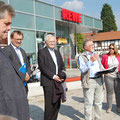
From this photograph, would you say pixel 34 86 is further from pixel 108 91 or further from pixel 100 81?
pixel 100 81

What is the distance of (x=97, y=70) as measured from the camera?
12.5 feet

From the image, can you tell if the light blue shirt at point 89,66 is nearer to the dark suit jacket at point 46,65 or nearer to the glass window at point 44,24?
the dark suit jacket at point 46,65

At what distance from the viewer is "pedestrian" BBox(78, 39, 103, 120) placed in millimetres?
3672

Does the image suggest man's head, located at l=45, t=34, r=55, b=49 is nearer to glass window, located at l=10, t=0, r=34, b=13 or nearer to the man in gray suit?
the man in gray suit

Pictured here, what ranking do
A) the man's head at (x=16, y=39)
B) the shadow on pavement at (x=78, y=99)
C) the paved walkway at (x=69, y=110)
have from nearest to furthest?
1. the man's head at (x=16, y=39)
2. the paved walkway at (x=69, y=110)
3. the shadow on pavement at (x=78, y=99)

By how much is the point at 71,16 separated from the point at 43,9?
368 cm

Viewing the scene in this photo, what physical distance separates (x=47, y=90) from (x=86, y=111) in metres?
0.95

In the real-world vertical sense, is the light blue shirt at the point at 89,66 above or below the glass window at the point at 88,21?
below

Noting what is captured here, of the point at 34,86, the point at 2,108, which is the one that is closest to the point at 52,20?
the point at 34,86

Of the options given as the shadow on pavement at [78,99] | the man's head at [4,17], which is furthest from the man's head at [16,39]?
the shadow on pavement at [78,99]

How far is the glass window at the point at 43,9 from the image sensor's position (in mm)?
13484

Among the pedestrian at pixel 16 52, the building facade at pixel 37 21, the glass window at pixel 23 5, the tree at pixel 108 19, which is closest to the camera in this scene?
the pedestrian at pixel 16 52

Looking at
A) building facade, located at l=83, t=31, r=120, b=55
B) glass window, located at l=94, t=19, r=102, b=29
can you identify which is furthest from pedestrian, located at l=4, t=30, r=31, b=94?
building facade, located at l=83, t=31, r=120, b=55

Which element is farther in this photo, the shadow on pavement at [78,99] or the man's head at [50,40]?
the shadow on pavement at [78,99]
